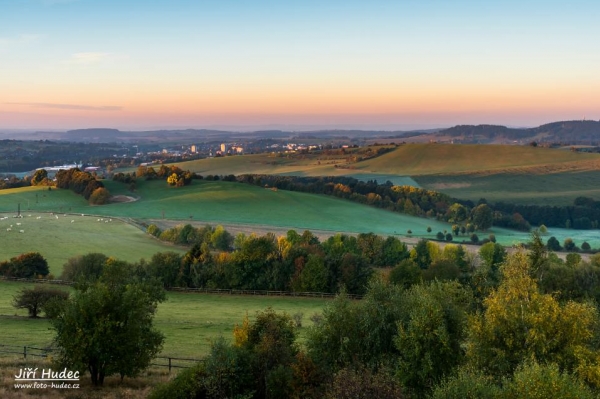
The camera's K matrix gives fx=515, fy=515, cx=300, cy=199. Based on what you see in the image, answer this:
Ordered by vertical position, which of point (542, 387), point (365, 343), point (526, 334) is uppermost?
point (542, 387)

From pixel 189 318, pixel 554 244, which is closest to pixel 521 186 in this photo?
pixel 554 244

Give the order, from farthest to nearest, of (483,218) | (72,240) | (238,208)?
(238,208)
(483,218)
(72,240)

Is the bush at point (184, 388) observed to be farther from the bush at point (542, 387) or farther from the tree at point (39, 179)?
the tree at point (39, 179)

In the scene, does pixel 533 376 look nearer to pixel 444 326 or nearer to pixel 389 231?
pixel 444 326

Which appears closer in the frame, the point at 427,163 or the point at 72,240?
the point at 72,240

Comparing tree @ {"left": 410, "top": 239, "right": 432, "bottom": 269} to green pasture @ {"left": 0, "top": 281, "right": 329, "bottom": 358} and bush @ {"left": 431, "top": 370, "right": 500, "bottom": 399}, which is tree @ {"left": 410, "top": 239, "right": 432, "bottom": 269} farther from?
bush @ {"left": 431, "top": 370, "right": 500, "bottom": 399}

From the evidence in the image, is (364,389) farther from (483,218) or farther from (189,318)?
(483,218)
